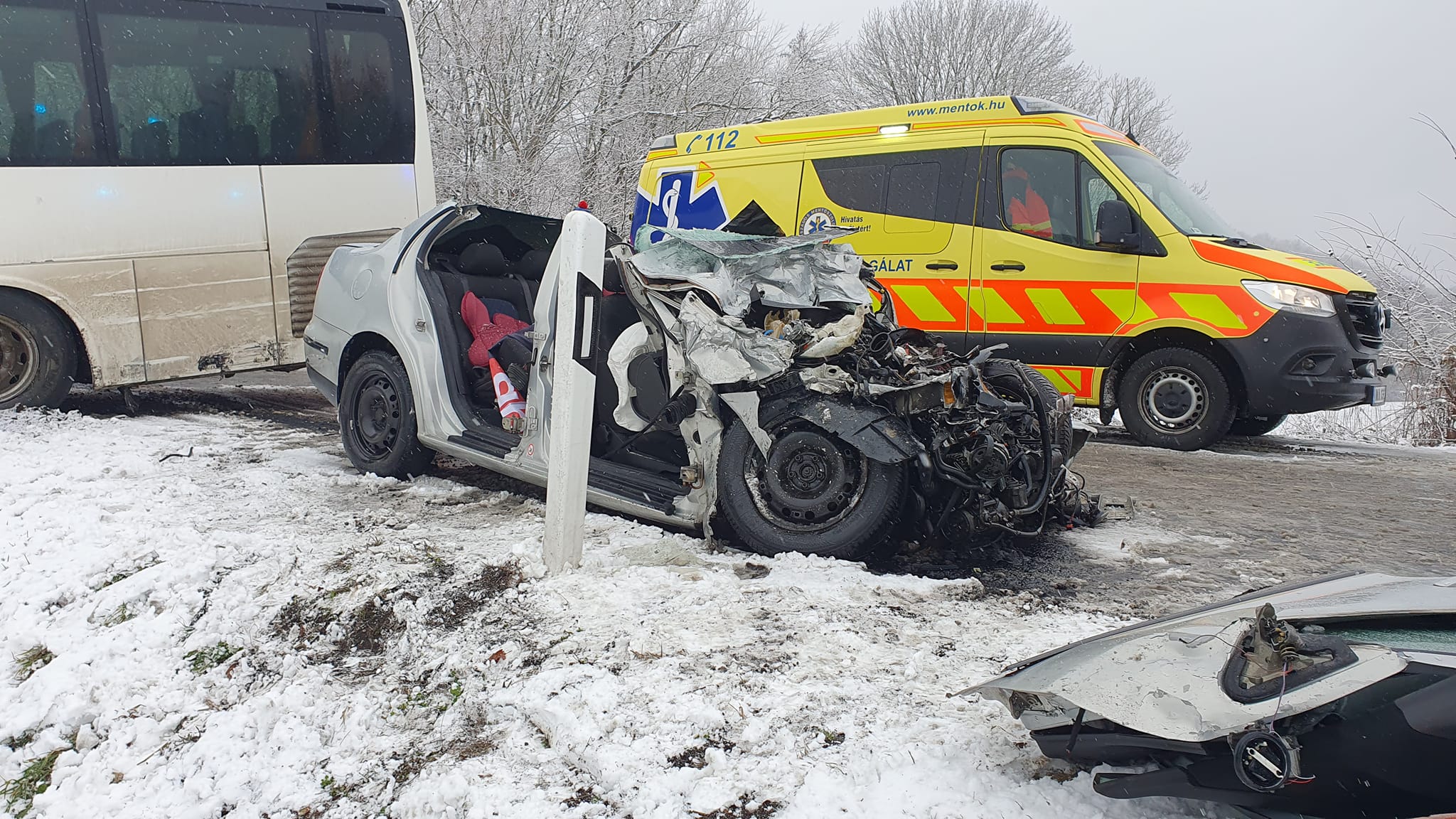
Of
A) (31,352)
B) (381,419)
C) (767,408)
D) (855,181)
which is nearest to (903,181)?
(855,181)

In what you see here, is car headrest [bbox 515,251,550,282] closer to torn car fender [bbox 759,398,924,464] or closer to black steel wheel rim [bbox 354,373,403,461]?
black steel wheel rim [bbox 354,373,403,461]

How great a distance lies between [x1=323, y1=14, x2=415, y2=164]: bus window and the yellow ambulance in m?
3.46

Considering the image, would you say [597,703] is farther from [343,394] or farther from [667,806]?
[343,394]

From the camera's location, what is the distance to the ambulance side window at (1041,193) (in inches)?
259

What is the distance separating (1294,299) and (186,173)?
835 cm

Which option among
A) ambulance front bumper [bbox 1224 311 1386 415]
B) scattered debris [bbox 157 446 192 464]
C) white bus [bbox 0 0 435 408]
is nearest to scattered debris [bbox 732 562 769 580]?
scattered debris [bbox 157 446 192 464]

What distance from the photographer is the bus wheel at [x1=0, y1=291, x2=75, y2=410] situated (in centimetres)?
692

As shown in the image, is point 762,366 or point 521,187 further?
point 521,187

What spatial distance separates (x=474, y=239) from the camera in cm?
540

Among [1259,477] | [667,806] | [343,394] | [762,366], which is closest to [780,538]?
[762,366]

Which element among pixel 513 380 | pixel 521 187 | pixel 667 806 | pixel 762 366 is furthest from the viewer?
pixel 521 187

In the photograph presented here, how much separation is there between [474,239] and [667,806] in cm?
403

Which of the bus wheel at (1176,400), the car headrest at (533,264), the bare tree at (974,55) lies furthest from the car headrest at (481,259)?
the bare tree at (974,55)

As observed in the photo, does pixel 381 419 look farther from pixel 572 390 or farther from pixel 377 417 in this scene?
pixel 572 390
